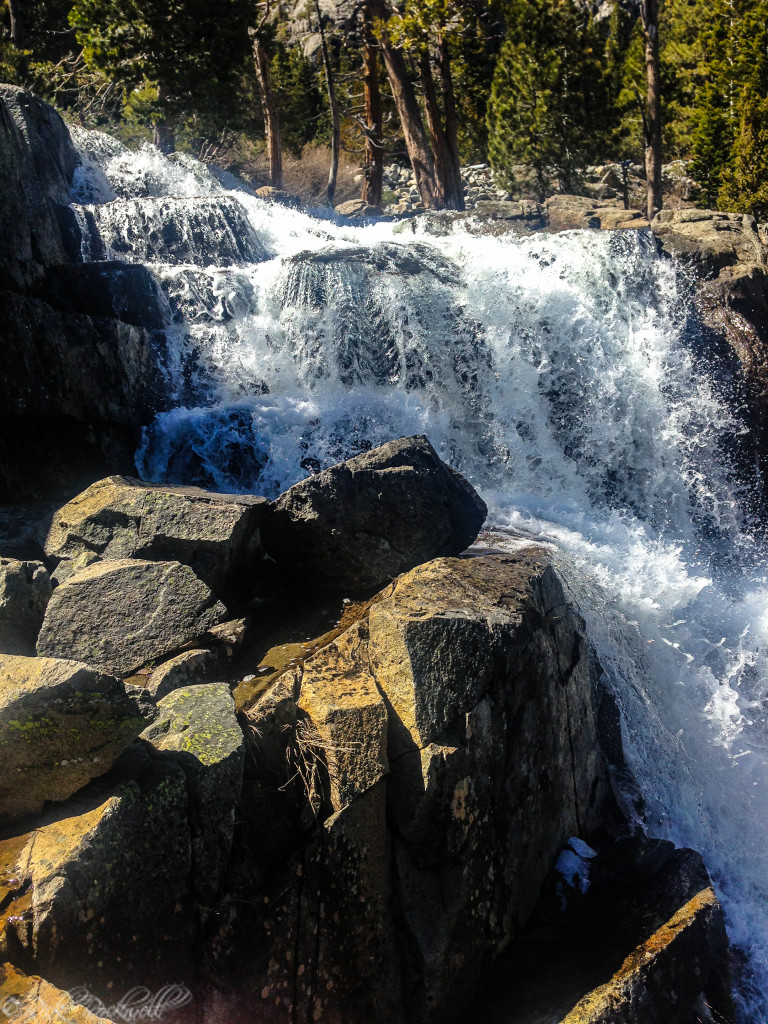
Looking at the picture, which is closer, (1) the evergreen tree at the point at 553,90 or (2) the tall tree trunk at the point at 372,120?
(2) the tall tree trunk at the point at 372,120

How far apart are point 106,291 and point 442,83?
13049 millimetres

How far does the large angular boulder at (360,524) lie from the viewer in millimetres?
6660

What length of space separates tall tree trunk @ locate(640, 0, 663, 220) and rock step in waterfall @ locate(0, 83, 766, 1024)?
13.5 feet

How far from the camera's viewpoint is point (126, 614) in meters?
5.47

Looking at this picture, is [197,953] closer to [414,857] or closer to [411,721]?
[414,857]

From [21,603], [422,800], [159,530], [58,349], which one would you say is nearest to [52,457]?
[58,349]

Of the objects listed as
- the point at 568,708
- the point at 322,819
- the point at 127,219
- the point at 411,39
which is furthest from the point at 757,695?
the point at 411,39

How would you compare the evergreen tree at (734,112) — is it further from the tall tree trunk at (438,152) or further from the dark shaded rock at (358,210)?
the dark shaded rock at (358,210)

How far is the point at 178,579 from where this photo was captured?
5.61 metres

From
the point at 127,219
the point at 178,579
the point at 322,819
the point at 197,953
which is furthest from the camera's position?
the point at 127,219

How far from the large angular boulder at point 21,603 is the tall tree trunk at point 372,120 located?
58.7 feet

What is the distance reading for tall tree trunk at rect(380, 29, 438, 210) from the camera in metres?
18.4

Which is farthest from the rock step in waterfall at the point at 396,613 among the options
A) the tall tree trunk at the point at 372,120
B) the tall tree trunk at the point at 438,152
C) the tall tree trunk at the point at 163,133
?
the tall tree trunk at the point at 163,133

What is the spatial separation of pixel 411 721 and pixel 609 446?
303 inches
